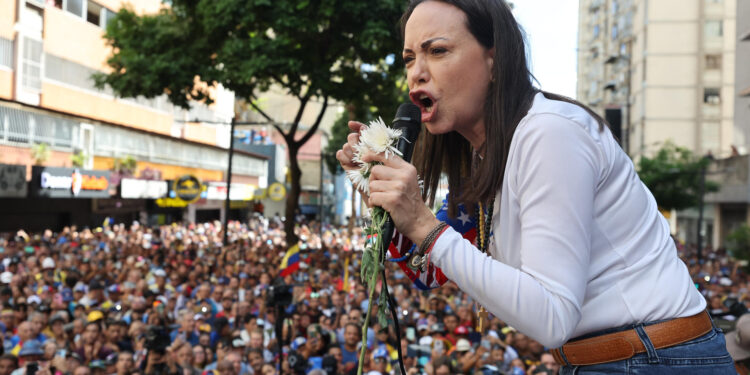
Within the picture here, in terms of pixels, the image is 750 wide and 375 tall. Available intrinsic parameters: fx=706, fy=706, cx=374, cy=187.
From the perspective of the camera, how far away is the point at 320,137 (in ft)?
266

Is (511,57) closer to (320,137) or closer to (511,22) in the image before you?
(511,22)

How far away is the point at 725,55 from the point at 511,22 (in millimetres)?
57533

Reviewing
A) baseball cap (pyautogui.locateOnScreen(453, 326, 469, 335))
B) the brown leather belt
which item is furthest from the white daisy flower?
baseball cap (pyautogui.locateOnScreen(453, 326, 469, 335))

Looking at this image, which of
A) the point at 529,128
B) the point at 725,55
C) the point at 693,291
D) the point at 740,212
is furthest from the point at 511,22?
the point at 725,55

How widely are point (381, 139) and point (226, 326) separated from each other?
970 cm

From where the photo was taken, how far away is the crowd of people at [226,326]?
8805mm

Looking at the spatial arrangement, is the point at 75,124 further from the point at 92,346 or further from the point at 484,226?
the point at 484,226

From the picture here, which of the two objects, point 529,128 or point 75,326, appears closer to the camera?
point 529,128

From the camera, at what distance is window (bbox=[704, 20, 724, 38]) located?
2056 inches

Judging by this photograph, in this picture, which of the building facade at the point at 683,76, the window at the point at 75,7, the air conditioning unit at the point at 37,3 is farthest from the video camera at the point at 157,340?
the building facade at the point at 683,76

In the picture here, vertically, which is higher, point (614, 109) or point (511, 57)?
point (614, 109)

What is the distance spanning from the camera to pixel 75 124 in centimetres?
3083

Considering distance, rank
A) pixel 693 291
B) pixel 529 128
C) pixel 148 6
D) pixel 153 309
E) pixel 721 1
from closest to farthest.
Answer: pixel 529 128 < pixel 693 291 < pixel 153 309 < pixel 148 6 < pixel 721 1

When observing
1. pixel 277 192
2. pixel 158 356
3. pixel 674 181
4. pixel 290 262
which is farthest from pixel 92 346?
pixel 674 181
